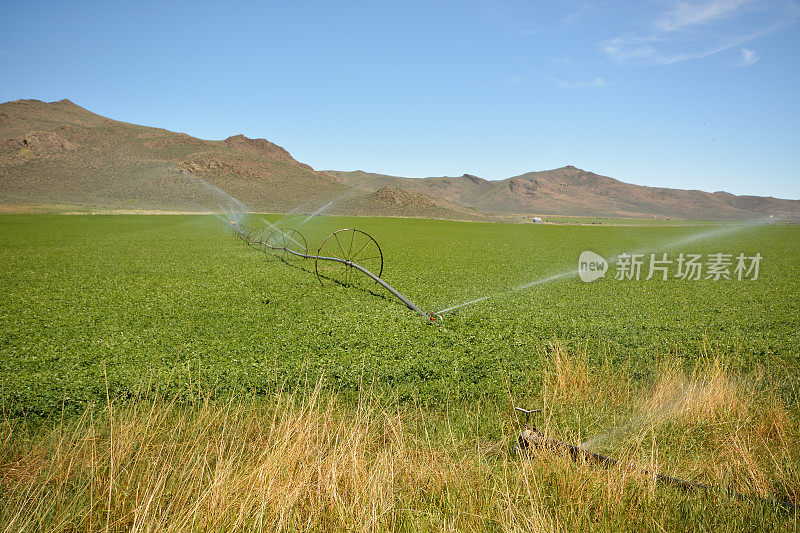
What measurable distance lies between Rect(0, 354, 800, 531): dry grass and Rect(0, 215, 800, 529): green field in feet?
0.18

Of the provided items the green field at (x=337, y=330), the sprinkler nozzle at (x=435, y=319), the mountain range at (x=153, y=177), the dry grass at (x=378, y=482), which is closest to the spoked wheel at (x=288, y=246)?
the green field at (x=337, y=330)

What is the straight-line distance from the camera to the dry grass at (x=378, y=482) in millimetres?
2646

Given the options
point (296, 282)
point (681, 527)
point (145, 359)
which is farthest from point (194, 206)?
point (681, 527)

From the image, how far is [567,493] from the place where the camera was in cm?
291

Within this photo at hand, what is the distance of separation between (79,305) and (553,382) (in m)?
9.62

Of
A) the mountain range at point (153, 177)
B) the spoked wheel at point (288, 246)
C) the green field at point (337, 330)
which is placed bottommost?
the green field at point (337, 330)

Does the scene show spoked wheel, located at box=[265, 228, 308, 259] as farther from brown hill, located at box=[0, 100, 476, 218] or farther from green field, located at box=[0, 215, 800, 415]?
brown hill, located at box=[0, 100, 476, 218]

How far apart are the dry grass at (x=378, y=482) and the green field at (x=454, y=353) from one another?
0.05m

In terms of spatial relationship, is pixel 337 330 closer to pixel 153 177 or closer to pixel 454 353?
pixel 454 353

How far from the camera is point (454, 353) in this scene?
631 centimetres

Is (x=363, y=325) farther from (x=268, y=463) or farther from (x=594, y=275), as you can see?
(x=594, y=275)

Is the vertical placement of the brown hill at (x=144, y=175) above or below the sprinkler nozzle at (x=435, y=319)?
above

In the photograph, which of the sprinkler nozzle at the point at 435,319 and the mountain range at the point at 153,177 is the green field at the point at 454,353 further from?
the mountain range at the point at 153,177

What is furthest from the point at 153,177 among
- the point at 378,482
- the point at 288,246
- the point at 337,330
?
the point at 378,482
